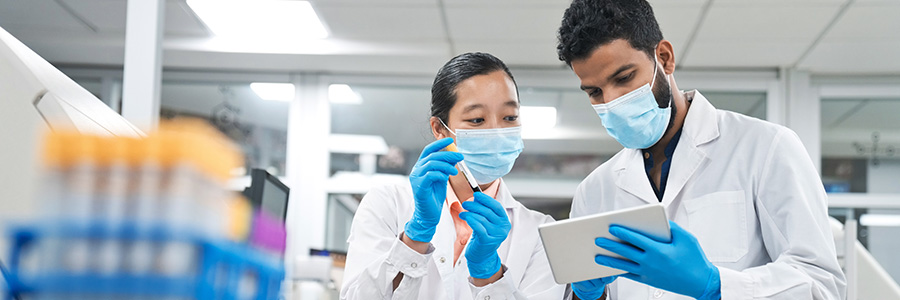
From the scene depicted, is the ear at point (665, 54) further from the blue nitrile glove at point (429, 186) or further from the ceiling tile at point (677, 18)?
the ceiling tile at point (677, 18)

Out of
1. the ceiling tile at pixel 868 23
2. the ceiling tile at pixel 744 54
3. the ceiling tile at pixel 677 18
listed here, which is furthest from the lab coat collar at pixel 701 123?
the ceiling tile at pixel 744 54

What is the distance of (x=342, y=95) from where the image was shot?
4.82 m

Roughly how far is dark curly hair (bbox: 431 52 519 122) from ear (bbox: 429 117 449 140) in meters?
0.01

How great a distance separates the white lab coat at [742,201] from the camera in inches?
48.9

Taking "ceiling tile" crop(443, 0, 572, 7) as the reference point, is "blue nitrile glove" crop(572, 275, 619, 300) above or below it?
below

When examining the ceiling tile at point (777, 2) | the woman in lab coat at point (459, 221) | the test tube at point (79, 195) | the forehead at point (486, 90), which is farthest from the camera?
the ceiling tile at point (777, 2)

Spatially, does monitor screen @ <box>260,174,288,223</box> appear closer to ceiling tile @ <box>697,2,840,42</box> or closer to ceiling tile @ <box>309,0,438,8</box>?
ceiling tile @ <box>309,0,438,8</box>

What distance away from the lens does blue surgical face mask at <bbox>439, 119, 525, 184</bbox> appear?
1.54 metres

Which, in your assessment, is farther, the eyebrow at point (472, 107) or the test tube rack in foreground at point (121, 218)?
the eyebrow at point (472, 107)

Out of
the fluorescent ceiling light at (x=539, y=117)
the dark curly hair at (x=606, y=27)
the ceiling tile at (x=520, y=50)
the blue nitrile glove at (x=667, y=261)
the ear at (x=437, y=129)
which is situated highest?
the ceiling tile at (x=520, y=50)

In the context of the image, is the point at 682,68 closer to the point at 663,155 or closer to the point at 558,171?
the point at 558,171

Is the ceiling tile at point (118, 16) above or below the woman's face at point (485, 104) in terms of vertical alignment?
above

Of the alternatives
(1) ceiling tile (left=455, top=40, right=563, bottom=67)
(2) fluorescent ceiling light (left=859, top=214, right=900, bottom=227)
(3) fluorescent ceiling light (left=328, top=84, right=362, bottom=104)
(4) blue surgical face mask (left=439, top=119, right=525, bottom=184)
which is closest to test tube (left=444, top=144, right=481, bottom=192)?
(4) blue surgical face mask (left=439, top=119, right=525, bottom=184)

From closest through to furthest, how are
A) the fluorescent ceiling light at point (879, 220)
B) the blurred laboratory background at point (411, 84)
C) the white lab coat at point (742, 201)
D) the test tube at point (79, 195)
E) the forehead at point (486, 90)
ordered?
the test tube at point (79, 195), the white lab coat at point (742, 201), the forehead at point (486, 90), the blurred laboratory background at point (411, 84), the fluorescent ceiling light at point (879, 220)
